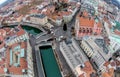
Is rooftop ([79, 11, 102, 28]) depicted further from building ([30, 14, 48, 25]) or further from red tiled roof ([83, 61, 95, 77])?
red tiled roof ([83, 61, 95, 77])

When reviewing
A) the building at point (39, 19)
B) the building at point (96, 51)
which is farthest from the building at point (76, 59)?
the building at point (39, 19)

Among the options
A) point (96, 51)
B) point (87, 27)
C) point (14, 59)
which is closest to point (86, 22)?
point (87, 27)

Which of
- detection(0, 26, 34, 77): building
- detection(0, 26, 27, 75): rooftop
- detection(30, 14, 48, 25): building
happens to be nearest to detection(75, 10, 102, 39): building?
detection(30, 14, 48, 25): building

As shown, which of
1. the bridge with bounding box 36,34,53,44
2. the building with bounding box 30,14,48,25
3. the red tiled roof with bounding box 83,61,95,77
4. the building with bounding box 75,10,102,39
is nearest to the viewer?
the red tiled roof with bounding box 83,61,95,77

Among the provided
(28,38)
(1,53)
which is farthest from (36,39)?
(1,53)

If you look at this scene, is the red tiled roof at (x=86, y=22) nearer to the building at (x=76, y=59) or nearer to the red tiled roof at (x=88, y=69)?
the building at (x=76, y=59)

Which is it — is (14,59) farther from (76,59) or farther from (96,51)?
(96,51)
